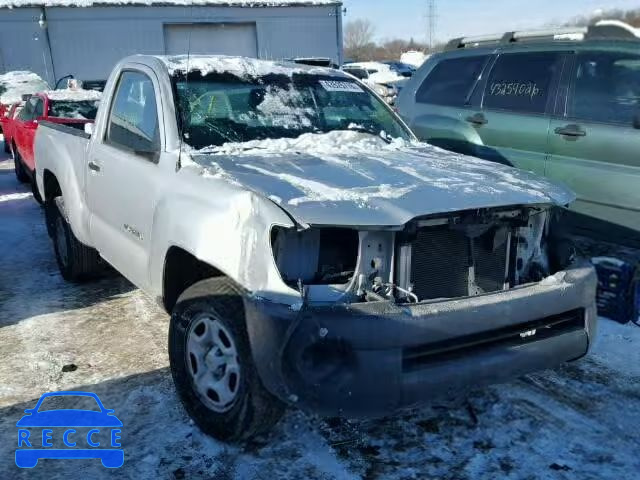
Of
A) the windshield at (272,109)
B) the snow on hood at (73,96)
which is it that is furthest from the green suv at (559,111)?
the snow on hood at (73,96)

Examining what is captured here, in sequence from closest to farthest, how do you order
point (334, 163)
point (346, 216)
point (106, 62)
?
point (346, 216) → point (334, 163) → point (106, 62)

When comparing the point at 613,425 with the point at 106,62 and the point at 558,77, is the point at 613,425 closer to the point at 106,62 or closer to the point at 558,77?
the point at 558,77

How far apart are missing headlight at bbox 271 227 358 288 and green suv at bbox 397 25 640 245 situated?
275cm

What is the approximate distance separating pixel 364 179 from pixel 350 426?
126 centimetres

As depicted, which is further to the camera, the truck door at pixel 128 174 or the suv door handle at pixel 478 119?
the suv door handle at pixel 478 119

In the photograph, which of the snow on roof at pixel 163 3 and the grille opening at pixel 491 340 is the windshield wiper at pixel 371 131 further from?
the snow on roof at pixel 163 3

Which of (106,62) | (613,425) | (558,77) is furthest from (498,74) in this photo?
(106,62)

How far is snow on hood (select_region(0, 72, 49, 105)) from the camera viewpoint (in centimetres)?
1895

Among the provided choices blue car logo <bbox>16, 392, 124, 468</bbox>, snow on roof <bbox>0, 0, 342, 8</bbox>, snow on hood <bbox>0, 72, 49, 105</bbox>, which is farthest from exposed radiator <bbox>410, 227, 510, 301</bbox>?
snow on roof <bbox>0, 0, 342, 8</bbox>

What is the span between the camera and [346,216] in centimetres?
261

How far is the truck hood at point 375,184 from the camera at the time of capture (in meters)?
2.65

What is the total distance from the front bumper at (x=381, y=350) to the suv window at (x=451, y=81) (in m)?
3.81

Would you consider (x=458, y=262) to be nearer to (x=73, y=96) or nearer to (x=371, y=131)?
(x=371, y=131)

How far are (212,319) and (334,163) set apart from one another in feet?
3.66
